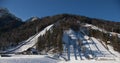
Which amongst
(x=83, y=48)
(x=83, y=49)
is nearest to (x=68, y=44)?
(x=83, y=48)

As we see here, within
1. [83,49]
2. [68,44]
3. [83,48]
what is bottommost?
[83,49]

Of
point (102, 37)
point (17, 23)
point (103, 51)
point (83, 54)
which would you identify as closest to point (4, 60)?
point (83, 54)

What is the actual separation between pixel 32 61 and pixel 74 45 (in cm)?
2003

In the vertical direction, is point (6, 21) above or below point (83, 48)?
above

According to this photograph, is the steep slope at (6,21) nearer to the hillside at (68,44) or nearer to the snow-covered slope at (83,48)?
the hillside at (68,44)

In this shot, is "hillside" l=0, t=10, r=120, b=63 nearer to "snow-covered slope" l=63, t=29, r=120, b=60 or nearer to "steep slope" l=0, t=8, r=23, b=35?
"snow-covered slope" l=63, t=29, r=120, b=60

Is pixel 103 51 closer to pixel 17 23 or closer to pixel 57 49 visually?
pixel 57 49

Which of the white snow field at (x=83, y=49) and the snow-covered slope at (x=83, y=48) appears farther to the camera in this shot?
the snow-covered slope at (x=83, y=48)

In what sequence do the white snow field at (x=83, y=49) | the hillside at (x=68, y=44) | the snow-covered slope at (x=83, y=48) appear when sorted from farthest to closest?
1. the hillside at (x=68, y=44)
2. the snow-covered slope at (x=83, y=48)
3. the white snow field at (x=83, y=49)

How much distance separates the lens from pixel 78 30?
53312 millimetres

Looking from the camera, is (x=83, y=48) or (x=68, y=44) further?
(x=68, y=44)

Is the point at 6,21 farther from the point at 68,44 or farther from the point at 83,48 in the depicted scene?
the point at 83,48

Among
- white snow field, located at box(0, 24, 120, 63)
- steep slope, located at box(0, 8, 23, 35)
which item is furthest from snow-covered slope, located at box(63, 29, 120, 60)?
steep slope, located at box(0, 8, 23, 35)

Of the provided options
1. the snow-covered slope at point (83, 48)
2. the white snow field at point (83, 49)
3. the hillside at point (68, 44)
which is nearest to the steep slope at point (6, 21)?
the hillside at point (68, 44)
